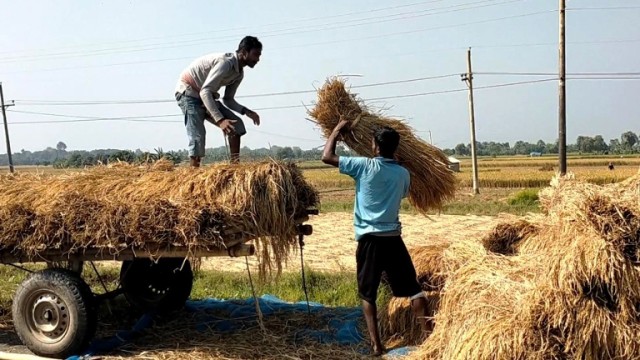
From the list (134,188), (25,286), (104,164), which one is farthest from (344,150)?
(25,286)

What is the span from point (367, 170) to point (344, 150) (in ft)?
3.17

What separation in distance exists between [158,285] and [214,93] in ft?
7.18

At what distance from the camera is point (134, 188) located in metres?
5.29

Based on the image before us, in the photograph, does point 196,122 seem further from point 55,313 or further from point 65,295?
point 55,313

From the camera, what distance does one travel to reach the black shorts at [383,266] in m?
5.03

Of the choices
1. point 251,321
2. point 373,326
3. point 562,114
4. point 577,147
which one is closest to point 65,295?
Answer: point 251,321

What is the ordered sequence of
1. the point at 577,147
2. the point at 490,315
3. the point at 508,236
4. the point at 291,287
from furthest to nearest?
the point at 577,147 < the point at 291,287 < the point at 508,236 < the point at 490,315

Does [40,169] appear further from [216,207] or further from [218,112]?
[216,207]

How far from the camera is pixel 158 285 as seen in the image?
675 cm

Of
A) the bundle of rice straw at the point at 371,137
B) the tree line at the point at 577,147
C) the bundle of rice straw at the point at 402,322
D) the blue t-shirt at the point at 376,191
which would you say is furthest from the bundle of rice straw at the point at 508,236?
the tree line at the point at 577,147

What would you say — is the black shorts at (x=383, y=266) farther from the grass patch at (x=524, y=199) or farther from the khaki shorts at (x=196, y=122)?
the grass patch at (x=524, y=199)

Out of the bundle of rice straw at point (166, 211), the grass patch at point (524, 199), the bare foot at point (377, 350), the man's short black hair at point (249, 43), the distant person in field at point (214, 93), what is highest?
the man's short black hair at point (249, 43)

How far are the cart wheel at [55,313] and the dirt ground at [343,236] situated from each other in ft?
7.17

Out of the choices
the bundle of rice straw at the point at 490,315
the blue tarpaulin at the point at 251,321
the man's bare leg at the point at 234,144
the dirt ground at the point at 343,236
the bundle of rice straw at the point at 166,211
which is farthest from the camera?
the dirt ground at the point at 343,236
